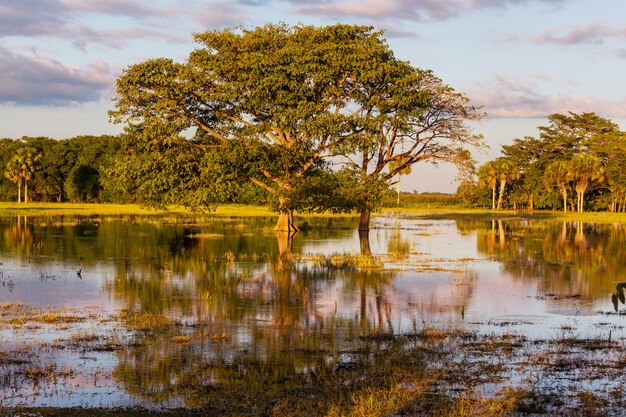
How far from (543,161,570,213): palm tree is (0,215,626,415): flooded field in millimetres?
83037

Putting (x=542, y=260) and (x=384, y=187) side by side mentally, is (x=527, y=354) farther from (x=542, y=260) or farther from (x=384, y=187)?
(x=384, y=187)

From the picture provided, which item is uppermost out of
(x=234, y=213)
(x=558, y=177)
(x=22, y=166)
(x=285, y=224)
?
(x=22, y=166)

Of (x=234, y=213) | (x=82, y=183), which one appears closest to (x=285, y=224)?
(x=234, y=213)

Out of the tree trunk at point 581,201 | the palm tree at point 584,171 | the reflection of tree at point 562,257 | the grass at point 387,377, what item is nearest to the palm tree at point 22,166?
the palm tree at point 584,171

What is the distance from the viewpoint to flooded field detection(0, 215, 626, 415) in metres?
13.4

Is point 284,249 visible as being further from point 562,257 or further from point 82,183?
point 82,183

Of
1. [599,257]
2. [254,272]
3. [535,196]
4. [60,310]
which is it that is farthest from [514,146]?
[60,310]

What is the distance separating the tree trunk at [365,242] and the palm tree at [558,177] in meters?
66.1

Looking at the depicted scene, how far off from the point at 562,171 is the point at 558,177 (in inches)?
53.9

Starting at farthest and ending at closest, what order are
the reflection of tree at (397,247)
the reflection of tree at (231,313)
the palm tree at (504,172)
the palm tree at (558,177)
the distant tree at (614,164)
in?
the palm tree at (504,172)
the distant tree at (614,164)
the palm tree at (558,177)
the reflection of tree at (397,247)
the reflection of tree at (231,313)

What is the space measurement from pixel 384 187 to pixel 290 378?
→ 147 ft

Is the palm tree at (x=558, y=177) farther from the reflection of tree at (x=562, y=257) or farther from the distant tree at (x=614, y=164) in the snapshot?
the reflection of tree at (x=562, y=257)

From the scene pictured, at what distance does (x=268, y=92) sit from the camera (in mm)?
57312

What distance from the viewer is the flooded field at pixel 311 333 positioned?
13445mm
